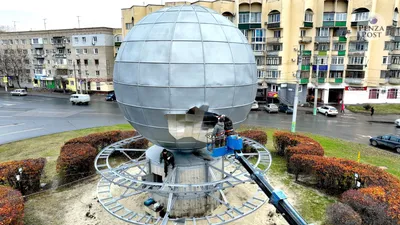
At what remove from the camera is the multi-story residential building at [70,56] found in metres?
65.4

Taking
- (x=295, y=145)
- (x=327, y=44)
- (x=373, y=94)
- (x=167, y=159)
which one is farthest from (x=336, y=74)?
(x=167, y=159)

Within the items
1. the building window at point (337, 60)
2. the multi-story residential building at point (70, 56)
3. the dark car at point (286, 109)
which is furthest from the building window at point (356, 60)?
the multi-story residential building at point (70, 56)

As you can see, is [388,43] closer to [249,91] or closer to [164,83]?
[249,91]

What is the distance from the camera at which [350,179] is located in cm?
1686

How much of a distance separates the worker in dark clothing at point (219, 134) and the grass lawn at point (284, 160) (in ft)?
23.6

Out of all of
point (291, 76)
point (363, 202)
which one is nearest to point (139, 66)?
point (363, 202)

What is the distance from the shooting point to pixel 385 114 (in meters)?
46.0

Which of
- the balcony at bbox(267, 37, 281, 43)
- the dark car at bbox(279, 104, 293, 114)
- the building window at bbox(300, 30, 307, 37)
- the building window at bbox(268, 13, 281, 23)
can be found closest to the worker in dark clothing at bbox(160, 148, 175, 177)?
the dark car at bbox(279, 104, 293, 114)

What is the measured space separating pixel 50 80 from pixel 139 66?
71.6 m

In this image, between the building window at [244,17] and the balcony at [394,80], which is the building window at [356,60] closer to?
the balcony at [394,80]

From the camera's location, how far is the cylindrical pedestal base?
555 inches

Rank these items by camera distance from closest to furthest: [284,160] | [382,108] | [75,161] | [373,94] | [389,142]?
[75,161] → [284,160] → [389,142] → [382,108] → [373,94]

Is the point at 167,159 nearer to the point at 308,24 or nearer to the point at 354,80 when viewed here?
the point at 308,24

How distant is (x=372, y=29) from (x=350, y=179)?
45425 millimetres
